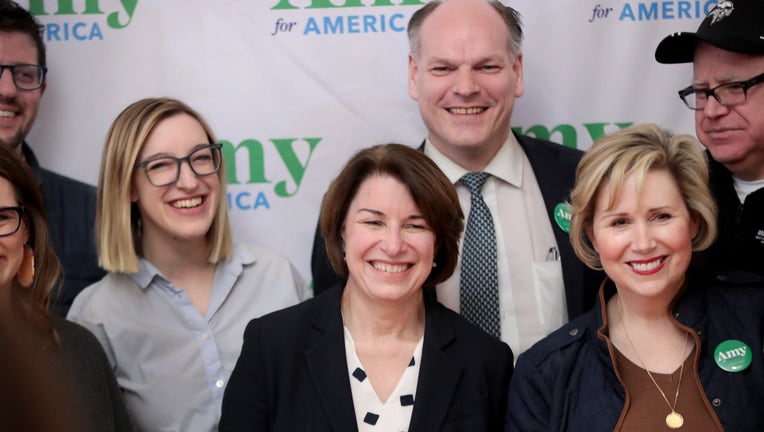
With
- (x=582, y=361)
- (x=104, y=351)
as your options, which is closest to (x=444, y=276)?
(x=582, y=361)

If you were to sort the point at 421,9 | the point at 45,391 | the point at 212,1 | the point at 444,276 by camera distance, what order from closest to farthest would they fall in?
the point at 45,391 < the point at 444,276 < the point at 421,9 < the point at 212,1

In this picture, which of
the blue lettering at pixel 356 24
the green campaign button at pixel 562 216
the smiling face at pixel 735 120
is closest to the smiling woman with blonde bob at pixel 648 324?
the smiling face at pixel 735 120

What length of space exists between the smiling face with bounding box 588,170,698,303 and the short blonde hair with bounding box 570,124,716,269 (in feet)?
0.07

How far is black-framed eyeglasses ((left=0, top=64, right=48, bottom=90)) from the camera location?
2764mm

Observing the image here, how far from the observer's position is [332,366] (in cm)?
210

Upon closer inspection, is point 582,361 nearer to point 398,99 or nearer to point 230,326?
point 230,326

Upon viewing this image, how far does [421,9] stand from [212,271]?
111 centimetres

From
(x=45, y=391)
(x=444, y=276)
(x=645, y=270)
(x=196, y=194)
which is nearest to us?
(x=45, y=391)

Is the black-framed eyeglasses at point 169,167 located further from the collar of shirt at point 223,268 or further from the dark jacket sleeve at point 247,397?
the dark jacket sleeve at point 247,397

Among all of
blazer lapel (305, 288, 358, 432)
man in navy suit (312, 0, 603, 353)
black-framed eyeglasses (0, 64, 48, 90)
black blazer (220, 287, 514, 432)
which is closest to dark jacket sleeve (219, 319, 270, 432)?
black blazer (220, 287, 514, 432)

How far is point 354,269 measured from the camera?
215 cm

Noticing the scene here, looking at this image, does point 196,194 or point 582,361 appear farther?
point 196,194

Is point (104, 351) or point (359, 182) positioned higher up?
point (359, 182)

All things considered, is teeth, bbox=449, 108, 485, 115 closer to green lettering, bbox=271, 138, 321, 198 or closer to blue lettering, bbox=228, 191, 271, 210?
green lettering, bbox=271, 138, 321, 198
